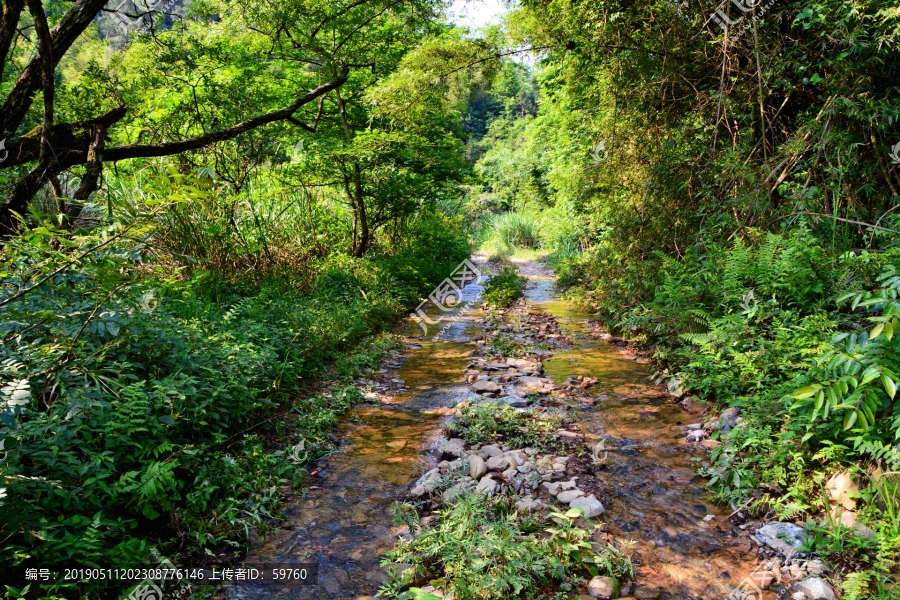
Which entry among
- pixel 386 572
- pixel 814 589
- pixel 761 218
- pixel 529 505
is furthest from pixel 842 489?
pixel 761 218

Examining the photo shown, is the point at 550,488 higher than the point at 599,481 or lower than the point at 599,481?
higher

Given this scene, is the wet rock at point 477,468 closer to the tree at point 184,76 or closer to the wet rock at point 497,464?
the wet rock at point 497,464

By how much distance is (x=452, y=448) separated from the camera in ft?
12.9

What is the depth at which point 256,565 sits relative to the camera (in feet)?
8.99

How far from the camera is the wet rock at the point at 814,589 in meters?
2.37

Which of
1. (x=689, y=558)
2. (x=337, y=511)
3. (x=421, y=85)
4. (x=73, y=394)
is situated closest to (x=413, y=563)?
(x=337, y=511)

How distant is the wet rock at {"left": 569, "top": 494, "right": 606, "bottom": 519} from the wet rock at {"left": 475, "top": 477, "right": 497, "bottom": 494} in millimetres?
510

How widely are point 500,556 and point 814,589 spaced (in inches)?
61.7

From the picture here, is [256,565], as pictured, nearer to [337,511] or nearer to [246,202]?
[337,511]

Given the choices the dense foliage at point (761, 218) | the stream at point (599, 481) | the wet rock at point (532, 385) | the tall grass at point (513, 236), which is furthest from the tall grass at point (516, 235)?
the stream at point (599, 481)

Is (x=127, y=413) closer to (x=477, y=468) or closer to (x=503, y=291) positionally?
(x=477, y=468)

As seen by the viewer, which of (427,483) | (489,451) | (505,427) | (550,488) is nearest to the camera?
(550,488)

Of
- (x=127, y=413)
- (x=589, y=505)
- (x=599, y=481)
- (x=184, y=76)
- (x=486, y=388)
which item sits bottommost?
(x=599, y=481)

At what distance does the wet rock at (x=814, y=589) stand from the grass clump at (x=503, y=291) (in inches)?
302
